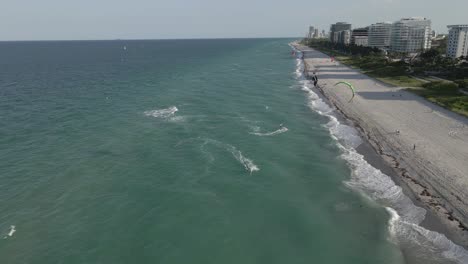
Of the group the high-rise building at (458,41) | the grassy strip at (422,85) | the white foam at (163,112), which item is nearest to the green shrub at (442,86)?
the grassy strip at (422,85)

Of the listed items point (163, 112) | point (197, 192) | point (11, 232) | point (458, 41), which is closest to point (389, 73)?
point (163, 112)

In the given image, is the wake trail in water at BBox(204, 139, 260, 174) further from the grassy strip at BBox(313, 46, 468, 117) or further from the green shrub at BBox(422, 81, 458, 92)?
the green shrub at BBox(422, 81, 458, 92)

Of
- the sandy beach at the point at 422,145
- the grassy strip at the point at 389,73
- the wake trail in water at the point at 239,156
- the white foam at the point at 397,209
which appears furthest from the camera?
the grassy strip at the point at 389,73

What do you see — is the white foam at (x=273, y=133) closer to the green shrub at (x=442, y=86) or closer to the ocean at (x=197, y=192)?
the ocean at (x=197, y=192)

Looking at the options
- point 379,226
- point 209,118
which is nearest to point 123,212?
point 379,226

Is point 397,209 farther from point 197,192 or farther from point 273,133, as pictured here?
point 273,133

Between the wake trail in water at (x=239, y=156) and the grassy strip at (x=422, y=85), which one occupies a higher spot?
the grassy strip at (x=422, y=85)
